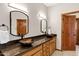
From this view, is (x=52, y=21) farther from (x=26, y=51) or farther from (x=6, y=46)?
(x=6, y=46)

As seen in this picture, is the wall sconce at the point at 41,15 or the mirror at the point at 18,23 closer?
the mirror at the point at 18,23

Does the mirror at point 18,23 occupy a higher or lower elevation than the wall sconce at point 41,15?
lower

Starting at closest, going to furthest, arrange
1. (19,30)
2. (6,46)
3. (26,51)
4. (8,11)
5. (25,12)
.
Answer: (26,51) → (6,46) → (8,11) → (19,30) → (25,12)

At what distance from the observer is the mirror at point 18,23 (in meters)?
1.88

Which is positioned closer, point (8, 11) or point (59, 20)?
point (8, 11)

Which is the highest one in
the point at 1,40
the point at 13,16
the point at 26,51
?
the point at 13,16

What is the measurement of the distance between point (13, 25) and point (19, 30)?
0.17m

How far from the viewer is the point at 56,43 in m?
2.15

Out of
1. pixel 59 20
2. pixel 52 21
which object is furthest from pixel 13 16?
pixel 59 20

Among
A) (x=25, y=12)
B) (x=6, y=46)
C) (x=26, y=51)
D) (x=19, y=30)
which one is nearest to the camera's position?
(x=26, y=51)

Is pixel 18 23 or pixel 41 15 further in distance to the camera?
pixel 41 15

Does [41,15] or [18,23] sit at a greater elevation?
[41,15]

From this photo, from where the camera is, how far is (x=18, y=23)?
6.26 ft

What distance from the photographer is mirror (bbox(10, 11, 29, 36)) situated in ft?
6.16
